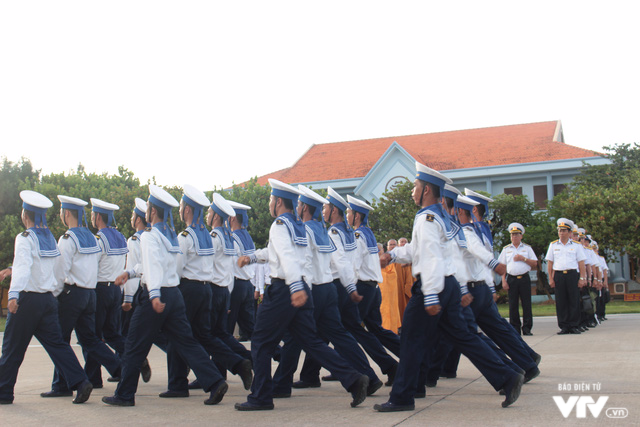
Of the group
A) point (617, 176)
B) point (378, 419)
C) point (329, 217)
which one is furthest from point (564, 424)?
point (617, 176)

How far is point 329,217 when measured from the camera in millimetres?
8625

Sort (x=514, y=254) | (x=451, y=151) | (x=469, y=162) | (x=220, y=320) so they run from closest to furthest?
(x=220, y=320) → (x=514, y=254) → (x=469, y=162) → (x=451, y=151)

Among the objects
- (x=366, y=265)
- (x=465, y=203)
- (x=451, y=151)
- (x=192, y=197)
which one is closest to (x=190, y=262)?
(x=192, y=197)

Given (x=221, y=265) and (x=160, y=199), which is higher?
(x=160, y=199)

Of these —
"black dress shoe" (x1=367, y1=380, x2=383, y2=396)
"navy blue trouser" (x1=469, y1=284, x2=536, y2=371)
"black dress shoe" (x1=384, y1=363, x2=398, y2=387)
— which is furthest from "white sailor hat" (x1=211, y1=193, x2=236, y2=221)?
"navy blue trouser" (x1=469, y1=284, x2=536, y2=371)

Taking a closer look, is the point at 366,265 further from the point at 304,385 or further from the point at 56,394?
the point at 56,394

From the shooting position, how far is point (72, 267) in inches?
302

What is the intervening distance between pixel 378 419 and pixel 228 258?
132 inches

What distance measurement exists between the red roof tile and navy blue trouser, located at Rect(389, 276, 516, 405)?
35456 mm

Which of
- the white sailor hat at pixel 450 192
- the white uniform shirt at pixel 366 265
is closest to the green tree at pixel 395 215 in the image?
the white uniform shirt at pixel 366 265

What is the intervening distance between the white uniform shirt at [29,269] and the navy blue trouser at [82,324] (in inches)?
13.3

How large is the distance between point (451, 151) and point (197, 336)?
3893 centimetres

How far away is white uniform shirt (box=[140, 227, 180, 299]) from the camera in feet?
21.9

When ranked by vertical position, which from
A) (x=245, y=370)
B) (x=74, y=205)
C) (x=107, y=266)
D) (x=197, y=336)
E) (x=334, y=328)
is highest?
(x=74, y=205)
